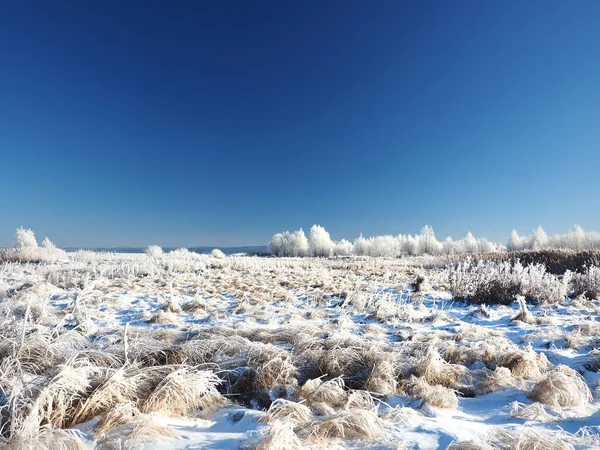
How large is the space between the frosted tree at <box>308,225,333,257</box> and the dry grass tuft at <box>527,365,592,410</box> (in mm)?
57495

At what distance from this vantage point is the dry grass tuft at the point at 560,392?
3125 millimetres

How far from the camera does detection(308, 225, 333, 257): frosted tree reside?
6172 cm

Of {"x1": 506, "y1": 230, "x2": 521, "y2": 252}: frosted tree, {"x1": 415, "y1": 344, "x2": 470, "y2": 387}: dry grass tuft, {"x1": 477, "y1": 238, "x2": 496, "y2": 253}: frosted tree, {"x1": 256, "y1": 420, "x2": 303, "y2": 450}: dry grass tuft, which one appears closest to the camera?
{"x1": 256, "y1": 420, "x2": 303, "y2": 450}: dry grass tuft

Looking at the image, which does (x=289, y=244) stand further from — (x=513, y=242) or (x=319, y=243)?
(x=513, y=242)

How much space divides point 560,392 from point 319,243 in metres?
59.0

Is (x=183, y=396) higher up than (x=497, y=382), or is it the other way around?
(x=183, y=396)

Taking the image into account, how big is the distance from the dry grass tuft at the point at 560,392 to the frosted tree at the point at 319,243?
57.5 m

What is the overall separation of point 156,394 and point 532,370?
13.4 ft

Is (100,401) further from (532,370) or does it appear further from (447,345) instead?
(532,370)

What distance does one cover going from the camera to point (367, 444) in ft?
8.13

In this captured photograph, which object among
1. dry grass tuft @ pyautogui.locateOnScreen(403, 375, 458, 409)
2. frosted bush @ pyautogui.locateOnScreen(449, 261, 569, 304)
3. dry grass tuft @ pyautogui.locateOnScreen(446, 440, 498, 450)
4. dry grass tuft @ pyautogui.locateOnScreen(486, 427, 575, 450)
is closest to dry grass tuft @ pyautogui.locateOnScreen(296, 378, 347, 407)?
dry grass tuft @ pyautogui.locateOnScreen(403, 375, 458, 409)

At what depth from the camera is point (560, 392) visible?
3.16m

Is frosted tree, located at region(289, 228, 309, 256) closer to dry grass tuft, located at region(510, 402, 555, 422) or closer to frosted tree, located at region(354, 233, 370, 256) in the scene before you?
frosted tree, located at region(354, 233, 370, 256)

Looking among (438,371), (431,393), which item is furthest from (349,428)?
(438,371)
